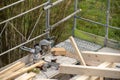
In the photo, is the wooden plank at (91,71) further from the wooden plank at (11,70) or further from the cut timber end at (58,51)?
the cut timber end at (58,51)

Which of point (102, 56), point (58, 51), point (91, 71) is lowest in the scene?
point (91, 71)

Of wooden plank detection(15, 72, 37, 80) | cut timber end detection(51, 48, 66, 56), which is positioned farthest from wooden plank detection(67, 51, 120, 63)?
wooden plank detection(15, 72, 37, 80)

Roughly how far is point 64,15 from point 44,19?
1.29 ft

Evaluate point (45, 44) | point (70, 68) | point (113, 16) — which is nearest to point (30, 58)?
point (45, 44)

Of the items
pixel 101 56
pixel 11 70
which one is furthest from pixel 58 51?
pixel 11 70

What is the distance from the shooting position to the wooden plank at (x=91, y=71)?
21.3 ft

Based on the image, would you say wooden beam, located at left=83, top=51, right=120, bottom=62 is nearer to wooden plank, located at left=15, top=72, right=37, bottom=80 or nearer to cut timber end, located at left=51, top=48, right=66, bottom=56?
cut timber end, located at left=51, top=48, right=66, bottom=56

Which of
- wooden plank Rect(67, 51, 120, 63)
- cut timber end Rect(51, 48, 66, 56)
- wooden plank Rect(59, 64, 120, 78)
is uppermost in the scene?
cut timber end Rect(51, 48, 66, 56)

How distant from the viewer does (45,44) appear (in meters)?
7.18

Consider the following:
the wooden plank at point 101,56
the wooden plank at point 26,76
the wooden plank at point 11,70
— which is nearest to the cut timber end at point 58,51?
the wooden plank at point 101,56

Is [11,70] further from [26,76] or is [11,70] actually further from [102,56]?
[102,56]

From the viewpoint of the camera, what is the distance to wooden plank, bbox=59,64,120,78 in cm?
649

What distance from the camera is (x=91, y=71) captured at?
257 inches

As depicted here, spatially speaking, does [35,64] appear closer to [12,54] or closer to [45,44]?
[45,44]
